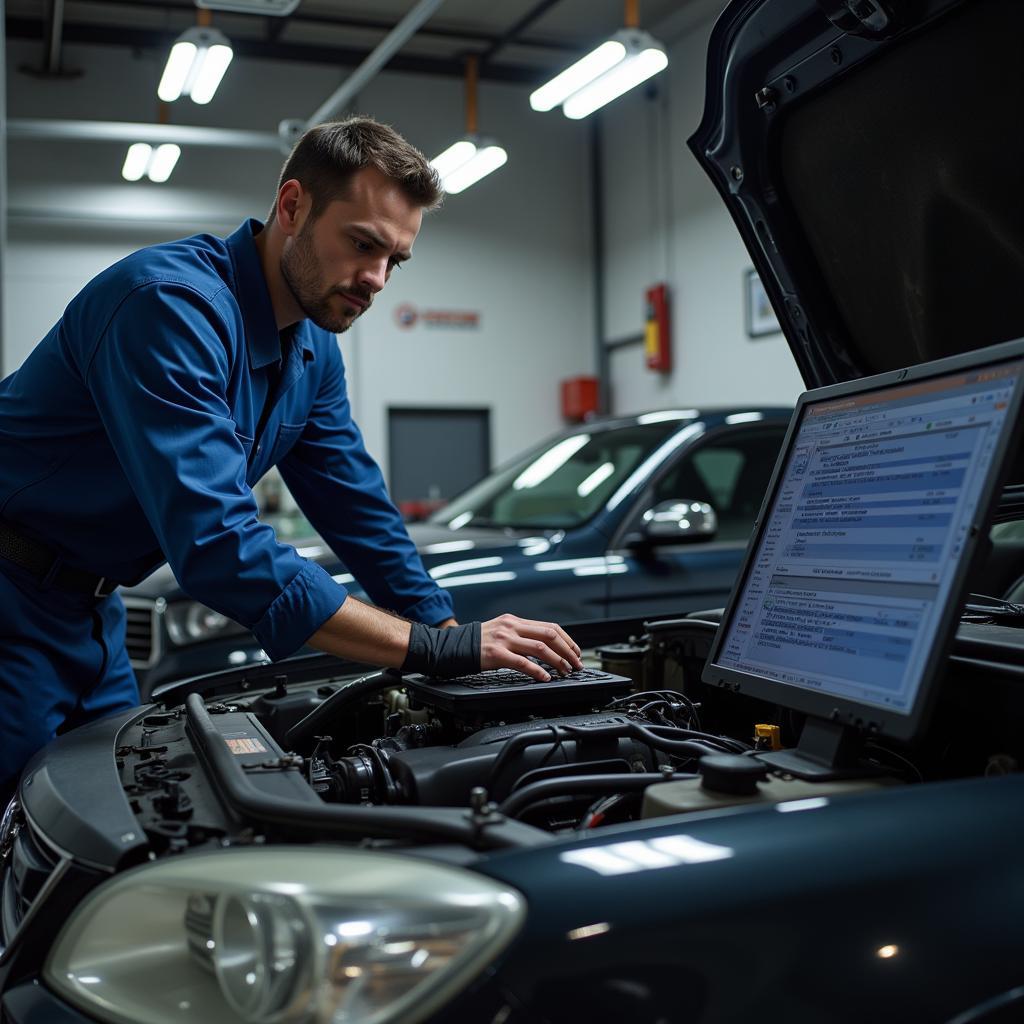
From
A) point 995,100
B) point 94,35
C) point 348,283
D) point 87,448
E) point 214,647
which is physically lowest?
point 214,647

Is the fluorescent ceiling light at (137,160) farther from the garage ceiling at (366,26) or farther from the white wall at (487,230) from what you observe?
the garage ceiling at (366,26)

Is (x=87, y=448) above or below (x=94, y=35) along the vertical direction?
below

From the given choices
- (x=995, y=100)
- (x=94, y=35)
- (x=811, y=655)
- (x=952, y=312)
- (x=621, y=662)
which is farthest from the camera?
(x=94, y=35)

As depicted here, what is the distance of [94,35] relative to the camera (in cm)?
937

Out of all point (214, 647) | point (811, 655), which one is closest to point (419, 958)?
point (811, 655)

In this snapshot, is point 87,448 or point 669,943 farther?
point 87,448

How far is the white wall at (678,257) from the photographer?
897 centimetres

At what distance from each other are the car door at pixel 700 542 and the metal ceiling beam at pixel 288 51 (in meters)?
7.48

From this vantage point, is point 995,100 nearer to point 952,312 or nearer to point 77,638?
point 952,312

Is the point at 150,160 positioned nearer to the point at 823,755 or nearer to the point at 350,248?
the point at 350,248

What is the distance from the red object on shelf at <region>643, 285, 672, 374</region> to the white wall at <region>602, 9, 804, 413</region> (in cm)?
7

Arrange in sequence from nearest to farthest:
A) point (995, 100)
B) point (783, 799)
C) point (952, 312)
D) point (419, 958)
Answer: point (419, 958) → point (783, 799) → point (995, 100) → point (952, 312)

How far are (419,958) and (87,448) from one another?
1.27 meters

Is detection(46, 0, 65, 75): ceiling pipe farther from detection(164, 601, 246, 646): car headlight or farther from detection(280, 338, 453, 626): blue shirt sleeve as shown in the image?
detection(280, 338, 453, 626): blue shirt sleeve
